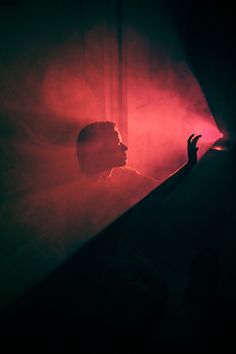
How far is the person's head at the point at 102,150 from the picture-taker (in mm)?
2838

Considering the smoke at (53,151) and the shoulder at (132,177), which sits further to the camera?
the shoulder at (132,177)

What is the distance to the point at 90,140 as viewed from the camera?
2938 millimetres

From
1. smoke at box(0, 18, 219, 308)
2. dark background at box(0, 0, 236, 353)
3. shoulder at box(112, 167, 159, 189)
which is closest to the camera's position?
dark background at box(0, 0, 236, 353)

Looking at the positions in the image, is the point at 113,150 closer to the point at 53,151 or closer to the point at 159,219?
the point at 53,151

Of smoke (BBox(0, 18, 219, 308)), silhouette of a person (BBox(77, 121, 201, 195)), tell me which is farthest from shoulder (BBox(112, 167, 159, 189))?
silhouette of a person (BBox(77, 121, 201, 195))

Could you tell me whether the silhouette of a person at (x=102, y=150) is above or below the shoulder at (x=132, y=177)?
above

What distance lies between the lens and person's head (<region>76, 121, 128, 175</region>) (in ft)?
9.31

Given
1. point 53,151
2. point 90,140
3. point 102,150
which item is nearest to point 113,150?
point 102,150

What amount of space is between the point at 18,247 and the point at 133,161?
2515 millimetres

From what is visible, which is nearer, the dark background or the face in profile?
the dark background

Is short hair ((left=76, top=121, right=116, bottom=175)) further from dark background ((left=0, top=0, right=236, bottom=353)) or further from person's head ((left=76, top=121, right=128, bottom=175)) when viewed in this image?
dark background ((left=0, top=0, right=236, bottom=353))

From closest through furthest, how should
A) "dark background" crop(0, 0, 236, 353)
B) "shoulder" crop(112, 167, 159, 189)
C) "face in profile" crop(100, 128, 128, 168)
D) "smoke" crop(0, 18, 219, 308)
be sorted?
1. "dark background" crop(0, 0, 236, 353)
2. "smoke" crop(0, 18, 219, 308)
3. "face in profile" crop(100, 128, 128, 168)
4. "shoulder" crop(112, 167, 159, 189)

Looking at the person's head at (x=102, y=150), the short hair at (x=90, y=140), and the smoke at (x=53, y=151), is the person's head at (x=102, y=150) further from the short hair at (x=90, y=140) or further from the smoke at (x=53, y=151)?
the smoke at (x=53, y=151)

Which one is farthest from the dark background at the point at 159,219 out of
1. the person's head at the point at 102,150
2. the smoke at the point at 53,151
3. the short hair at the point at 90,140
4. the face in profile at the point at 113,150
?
the face in profile at the point at 113,150
